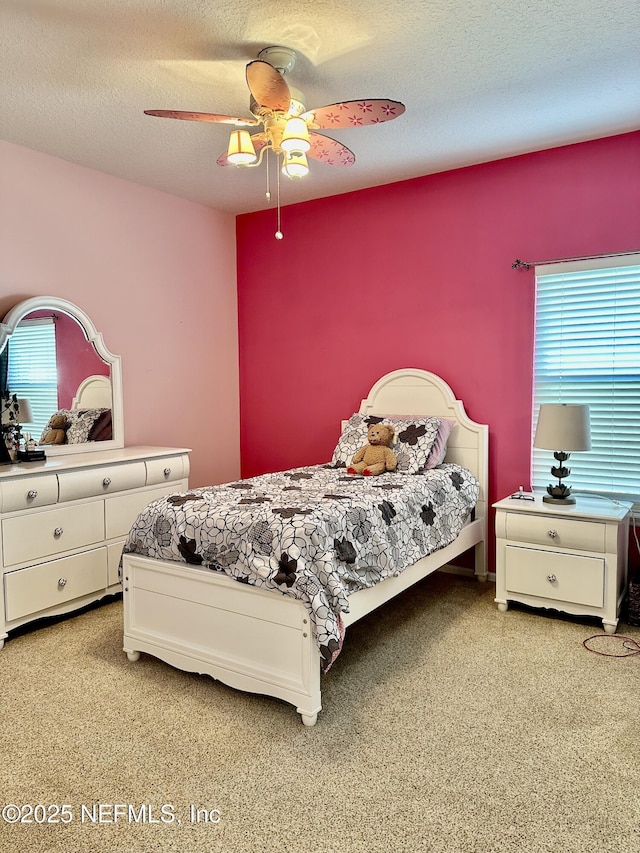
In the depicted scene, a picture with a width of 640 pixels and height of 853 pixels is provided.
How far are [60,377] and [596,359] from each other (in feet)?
10.3

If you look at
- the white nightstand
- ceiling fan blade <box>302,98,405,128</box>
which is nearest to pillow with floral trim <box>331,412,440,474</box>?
the white nightstand

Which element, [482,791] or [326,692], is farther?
[326,692]

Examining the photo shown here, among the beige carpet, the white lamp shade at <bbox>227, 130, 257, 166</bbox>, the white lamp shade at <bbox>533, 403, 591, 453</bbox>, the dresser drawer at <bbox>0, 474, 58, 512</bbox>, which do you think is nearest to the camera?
the beige carpet

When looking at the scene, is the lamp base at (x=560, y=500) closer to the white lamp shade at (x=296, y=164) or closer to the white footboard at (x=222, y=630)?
the white footboard at (x=222, y=630)

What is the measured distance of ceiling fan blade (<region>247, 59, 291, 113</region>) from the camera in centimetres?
211

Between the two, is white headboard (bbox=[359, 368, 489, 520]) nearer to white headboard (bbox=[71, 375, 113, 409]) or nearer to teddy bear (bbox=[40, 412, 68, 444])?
white headboard (bbox=[71, 375, 113, 409])

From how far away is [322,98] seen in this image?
289 cm

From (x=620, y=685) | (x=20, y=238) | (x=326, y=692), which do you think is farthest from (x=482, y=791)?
(x=20, y=238)

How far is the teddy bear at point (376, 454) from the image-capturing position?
3.58m

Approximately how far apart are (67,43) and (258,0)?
2.70 ft

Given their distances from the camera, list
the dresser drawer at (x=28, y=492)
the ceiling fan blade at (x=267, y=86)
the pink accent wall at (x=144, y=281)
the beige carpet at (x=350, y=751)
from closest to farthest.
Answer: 1. the beige carpet at (x=350, y=751)
2. the ceiling fan blade at (x=267, y=86)
3. the dresser drawer at (x=28, y=492)
4. the pink accent wall at (x=144, y=281)

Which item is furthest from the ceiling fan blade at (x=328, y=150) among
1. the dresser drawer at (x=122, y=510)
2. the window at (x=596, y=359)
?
the dresser drawer at (x=122, y=510)

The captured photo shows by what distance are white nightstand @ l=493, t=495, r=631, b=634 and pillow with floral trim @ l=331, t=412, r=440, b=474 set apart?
552mm

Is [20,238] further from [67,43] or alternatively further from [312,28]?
[312,28]
